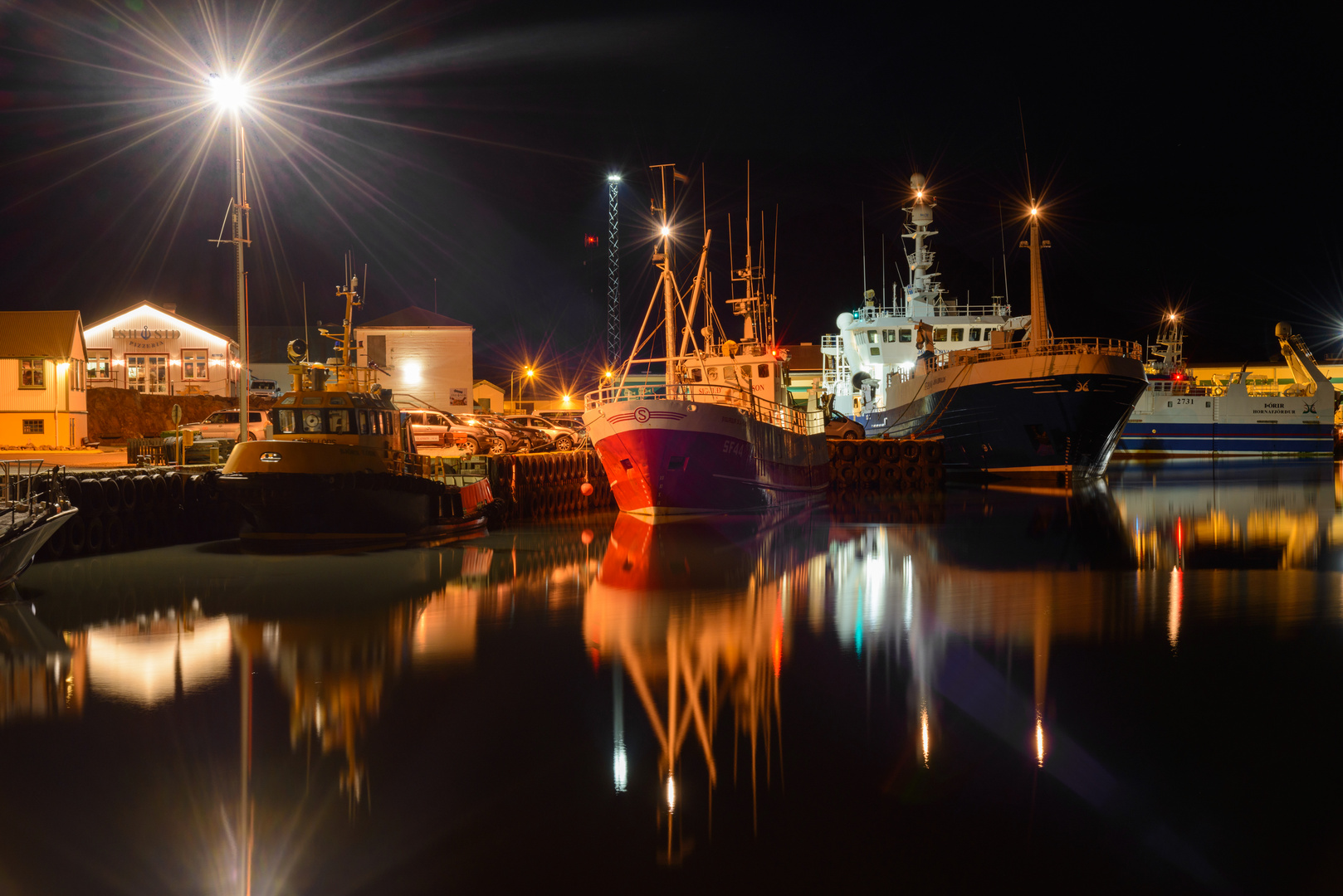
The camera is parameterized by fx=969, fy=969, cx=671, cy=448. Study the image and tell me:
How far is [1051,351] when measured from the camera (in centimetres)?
3562

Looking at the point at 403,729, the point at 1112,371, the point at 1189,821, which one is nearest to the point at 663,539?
the point at 403,729

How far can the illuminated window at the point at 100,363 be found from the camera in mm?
44938

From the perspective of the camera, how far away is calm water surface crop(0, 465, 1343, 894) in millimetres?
4613

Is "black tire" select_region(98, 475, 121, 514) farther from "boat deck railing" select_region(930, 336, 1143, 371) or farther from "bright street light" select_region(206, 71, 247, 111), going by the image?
"boat deck railing" select_region(930, 336, 1143, 371)

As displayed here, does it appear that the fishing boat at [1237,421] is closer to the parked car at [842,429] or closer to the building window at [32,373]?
the parked car at [842,429]

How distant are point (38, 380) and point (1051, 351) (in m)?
35.3

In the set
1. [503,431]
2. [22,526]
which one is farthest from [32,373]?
[22,526]

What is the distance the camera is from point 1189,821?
498 centimetres

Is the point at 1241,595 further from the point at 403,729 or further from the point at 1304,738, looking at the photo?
the point at 403,729

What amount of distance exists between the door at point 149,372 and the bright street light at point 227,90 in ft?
102

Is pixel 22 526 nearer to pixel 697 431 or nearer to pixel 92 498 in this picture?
pixel 92 498

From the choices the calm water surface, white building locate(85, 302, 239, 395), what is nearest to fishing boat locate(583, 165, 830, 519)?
the calm water surface

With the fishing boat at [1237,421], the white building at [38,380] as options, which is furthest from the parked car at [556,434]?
the fishing boat at [1237,421]

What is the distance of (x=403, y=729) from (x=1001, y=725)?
4.03 metres
